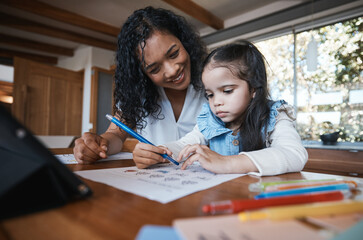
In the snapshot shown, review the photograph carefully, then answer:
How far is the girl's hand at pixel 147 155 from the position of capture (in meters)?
0.58

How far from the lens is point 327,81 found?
2115 millimetres

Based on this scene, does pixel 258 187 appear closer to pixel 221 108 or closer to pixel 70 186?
pixel 70 186

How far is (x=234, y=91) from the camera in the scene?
76 centimetres

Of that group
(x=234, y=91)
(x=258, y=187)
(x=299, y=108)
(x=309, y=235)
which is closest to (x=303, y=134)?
(x=299, y=108)

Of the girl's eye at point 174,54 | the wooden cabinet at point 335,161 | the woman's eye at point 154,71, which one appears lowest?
the wooden cabinet at point 335,161

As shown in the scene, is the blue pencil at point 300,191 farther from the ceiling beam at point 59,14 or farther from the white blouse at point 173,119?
the ceiling beam at point 59,14

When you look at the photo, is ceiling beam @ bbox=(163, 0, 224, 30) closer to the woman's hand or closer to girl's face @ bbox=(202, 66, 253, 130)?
girl's face @ bbox=(202, 66, 253, 130)

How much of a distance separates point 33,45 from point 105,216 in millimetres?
4916

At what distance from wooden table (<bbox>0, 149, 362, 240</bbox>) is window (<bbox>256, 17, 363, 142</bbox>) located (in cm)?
177

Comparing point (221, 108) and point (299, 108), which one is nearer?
point (221, 108)

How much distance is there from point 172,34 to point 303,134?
1.95 meters

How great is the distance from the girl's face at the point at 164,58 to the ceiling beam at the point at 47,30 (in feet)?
10.9

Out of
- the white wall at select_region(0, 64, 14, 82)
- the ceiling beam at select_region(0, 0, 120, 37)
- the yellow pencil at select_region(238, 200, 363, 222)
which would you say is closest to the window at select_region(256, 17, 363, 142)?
the yellow pencil at select_region(238, 200, 363, 222)

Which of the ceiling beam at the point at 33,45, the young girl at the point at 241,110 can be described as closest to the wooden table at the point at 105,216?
the young girl at the point at 241,110
